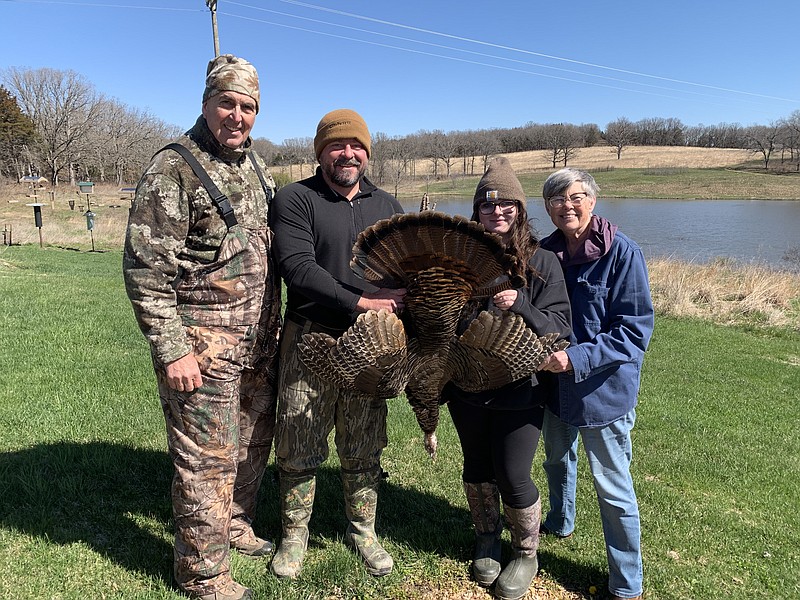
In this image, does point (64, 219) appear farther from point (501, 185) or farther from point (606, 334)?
point (606, 334)

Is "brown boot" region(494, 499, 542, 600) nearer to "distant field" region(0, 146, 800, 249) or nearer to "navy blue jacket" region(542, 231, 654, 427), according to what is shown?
"navy blue jacket" region(542, 231, 654, 427)

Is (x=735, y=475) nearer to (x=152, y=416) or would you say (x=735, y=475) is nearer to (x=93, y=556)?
(x=93, y=556)

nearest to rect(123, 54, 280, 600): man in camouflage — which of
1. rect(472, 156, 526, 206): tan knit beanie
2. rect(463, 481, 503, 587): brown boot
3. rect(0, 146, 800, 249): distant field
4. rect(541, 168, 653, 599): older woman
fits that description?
rect(472, 156, 526, 206): tan knit beanie

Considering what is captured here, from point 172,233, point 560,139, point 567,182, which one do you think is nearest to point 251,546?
point 172,233

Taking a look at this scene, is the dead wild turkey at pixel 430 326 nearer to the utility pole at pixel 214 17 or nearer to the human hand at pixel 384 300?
the human hand at pixel 384 300

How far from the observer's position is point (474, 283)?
2.76 meters

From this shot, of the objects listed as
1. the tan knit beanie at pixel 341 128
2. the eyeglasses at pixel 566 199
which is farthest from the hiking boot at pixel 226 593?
the eyeglasses at pixel 566 199

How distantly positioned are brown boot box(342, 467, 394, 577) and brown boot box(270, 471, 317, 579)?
27 centimetres

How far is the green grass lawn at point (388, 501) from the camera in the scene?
3631 millimetres

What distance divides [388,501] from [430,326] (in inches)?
96.0

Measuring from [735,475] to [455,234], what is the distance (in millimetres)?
4785

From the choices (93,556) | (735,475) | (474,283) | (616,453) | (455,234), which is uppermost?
(455,234)

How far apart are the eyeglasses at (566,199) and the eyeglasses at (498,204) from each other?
0.31m

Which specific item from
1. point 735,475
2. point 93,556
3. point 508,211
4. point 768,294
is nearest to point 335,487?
point 93,556
